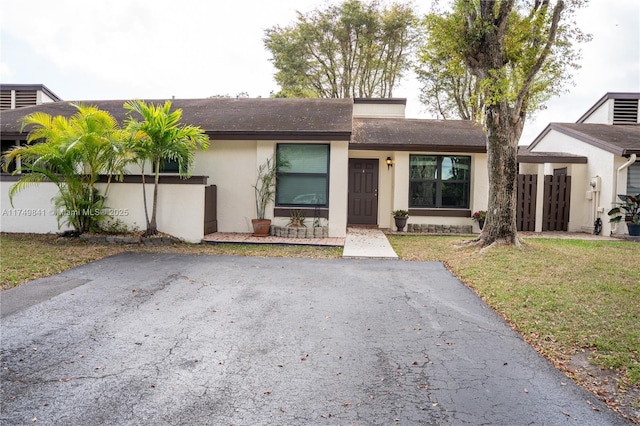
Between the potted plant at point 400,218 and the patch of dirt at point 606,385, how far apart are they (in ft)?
28.6

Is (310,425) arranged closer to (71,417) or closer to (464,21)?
(71,417)

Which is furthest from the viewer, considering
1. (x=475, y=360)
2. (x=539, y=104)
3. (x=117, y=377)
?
(x=539, y=104)

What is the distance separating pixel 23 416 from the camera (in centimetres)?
258

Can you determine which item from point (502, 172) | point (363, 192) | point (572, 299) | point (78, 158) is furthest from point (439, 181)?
point (78, 158)

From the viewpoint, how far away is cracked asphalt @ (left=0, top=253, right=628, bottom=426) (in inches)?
106

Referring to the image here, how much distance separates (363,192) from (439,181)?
2414 millimetres

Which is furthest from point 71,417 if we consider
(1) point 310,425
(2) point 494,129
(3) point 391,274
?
(2) point 494,129

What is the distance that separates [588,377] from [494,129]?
689 centimetres

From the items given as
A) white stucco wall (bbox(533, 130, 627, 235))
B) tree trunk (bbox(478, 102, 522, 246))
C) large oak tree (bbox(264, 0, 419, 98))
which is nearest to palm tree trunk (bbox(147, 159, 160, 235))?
tree trunk (bbox(478, 102, 522, 246))

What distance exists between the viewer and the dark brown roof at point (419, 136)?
39.7 feet

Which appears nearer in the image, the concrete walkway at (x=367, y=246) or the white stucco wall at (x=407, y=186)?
the concrete walkway at (x=367, y=246)

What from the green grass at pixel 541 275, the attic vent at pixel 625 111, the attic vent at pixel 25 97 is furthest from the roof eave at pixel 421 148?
the attic vent at pixel 25 97

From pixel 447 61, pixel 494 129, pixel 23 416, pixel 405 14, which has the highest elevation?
pixel 405 14

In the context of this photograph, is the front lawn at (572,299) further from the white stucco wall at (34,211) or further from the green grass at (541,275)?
the white stucco wall at (34,211)
